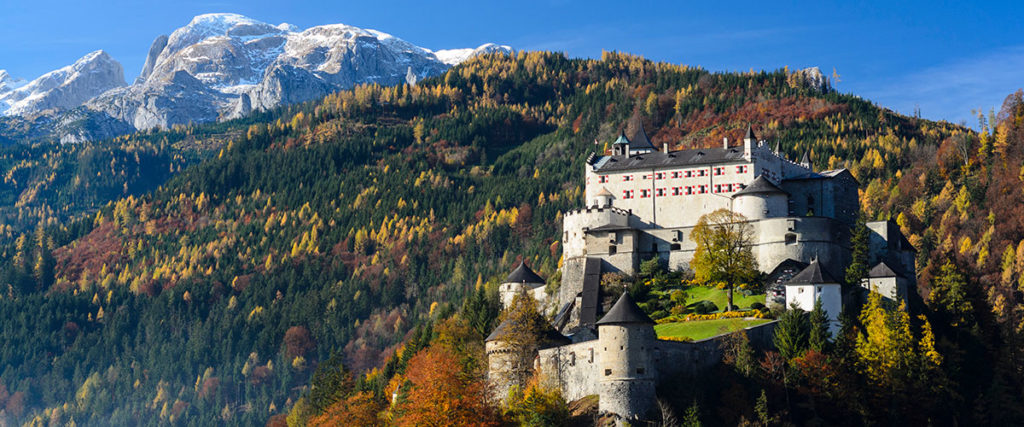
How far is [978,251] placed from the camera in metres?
171

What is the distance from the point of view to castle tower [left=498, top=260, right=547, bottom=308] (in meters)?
118

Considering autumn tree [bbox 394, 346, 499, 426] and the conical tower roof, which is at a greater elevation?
the conical tower roof

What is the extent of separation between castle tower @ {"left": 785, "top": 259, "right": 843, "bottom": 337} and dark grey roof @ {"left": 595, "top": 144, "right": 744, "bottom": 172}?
19989mm

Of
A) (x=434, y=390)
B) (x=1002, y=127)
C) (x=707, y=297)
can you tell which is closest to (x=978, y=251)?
(x=1002, y=127)

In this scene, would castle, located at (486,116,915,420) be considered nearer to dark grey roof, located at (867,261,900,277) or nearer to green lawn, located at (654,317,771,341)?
dark grey roof, located at (867,261,900,277)

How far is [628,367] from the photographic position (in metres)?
83.4

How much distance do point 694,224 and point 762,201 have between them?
7.13m

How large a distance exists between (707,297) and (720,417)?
2102cm

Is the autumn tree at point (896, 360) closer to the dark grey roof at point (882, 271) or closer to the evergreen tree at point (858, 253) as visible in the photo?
the dark grey roof at point (882, 271)

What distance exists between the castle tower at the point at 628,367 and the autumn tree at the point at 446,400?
9519 mm

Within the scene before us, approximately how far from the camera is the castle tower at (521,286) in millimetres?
118000

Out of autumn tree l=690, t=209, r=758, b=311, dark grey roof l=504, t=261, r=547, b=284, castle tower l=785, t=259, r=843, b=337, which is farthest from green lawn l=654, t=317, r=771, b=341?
dark grey roof l=504, t=261, r=547, b=284

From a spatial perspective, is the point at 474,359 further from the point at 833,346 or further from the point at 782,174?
the point at 782,174

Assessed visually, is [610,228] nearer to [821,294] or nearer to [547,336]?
[547,336]
